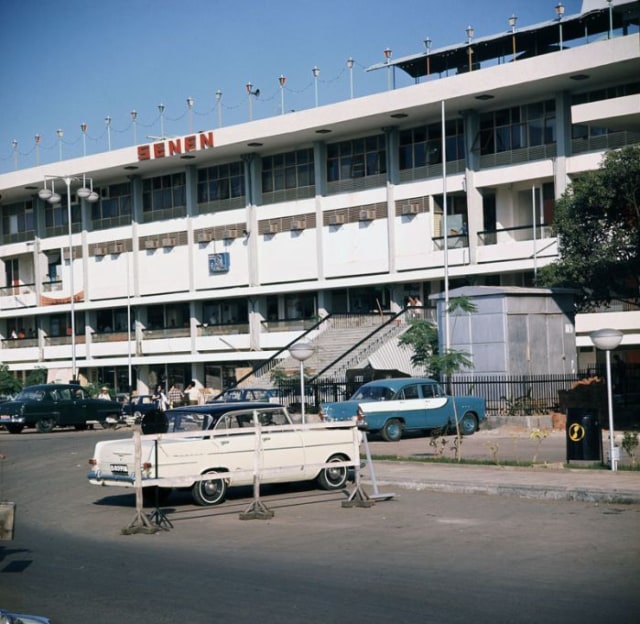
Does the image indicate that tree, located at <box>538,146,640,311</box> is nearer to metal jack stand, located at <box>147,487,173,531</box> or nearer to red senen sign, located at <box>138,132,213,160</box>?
metal jack stand, located at <box>147,487,173,531</box>

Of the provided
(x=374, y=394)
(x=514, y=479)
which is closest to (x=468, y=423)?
(x=374, y=394)

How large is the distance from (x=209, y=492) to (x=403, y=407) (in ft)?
43.5

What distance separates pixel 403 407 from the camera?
29219 mm

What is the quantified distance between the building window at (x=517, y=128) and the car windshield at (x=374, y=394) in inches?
834

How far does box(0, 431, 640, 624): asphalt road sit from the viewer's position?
28.6ft

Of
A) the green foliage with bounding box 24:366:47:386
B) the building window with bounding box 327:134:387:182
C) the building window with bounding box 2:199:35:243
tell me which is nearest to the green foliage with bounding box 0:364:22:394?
the green foliage with bounding box 24:366:47:386

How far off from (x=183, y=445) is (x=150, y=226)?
4949cm

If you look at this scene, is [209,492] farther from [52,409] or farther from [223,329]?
[223,329]

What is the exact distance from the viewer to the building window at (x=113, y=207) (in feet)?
216

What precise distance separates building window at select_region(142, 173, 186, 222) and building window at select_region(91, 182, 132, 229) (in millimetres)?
1460

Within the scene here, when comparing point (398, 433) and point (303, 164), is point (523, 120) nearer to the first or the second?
point (303, 164)

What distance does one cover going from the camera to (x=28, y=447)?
30.9 metres

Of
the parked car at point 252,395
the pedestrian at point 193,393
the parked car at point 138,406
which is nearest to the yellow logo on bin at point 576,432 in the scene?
the parked car at point 252,395

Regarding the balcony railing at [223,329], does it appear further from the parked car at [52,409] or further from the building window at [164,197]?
the parked car at [52,409]
